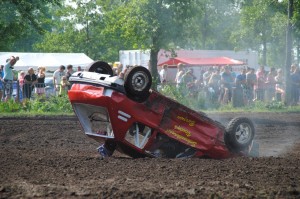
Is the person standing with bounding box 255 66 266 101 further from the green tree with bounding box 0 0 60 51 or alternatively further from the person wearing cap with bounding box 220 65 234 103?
the green tree with bounding box 0 0 60 51

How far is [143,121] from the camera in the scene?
9352mm

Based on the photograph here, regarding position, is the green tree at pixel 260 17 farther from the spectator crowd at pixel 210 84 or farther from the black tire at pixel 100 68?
the black tire at pixel 100 68

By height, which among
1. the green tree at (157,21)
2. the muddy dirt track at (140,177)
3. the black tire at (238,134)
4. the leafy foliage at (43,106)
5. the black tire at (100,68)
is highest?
the green tree at (157,21)

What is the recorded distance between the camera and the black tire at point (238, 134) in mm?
9734

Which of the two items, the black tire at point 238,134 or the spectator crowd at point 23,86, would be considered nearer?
the black tire at point 238,134

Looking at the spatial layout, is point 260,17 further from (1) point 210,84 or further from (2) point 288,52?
(1) point 210,84

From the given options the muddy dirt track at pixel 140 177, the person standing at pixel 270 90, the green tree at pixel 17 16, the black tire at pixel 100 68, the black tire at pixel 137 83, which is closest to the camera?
the muddy dirt track at pixel 140 177

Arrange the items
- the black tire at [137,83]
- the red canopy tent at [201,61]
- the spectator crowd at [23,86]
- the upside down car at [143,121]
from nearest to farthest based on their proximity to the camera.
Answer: the black tire at [137,83] → the upside down car at [143,121] → the spectator crowd at [23,86] → the red canopy tent at [201,61]

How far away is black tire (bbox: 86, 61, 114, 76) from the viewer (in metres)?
9.91

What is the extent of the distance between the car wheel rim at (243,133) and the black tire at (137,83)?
1.74m

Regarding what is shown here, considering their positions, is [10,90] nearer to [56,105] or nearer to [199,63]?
[56,105]

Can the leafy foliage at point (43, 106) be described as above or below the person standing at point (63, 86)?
below

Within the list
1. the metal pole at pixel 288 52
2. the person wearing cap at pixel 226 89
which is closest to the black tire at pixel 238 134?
the person wearing cap at pixel 226 89

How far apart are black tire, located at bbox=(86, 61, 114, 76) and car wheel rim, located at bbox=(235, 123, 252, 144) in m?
2.33
